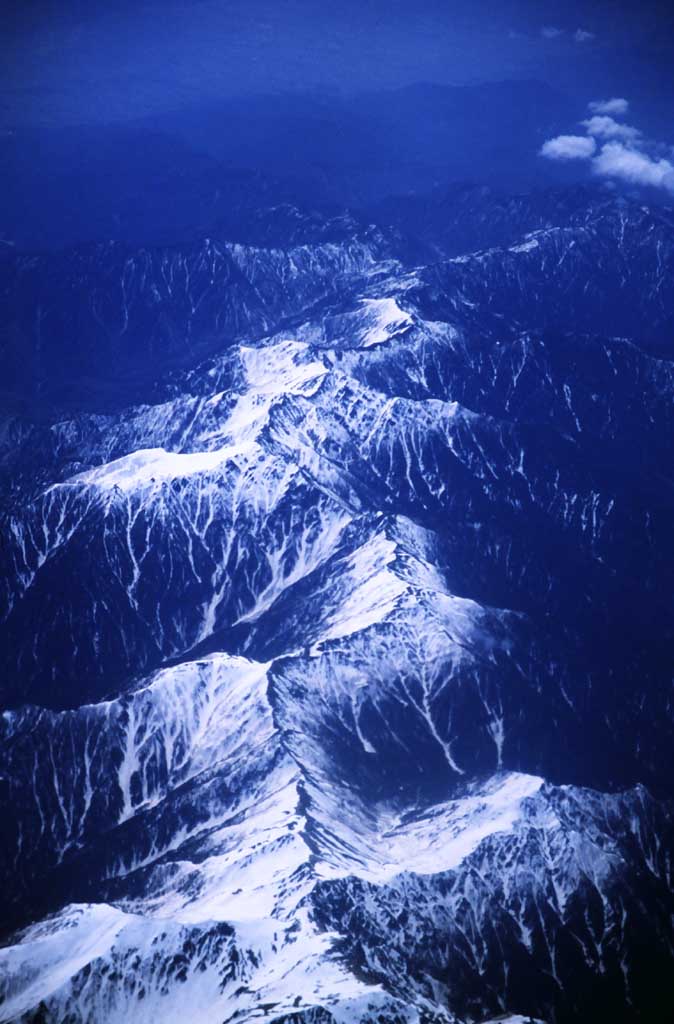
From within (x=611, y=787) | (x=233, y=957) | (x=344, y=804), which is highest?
(x=233, y=957)

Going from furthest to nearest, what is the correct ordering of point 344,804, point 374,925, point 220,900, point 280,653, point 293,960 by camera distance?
1. point 280,653
2. point 344,804
3. point 220,900
4. point 374,925
5. point 293,960

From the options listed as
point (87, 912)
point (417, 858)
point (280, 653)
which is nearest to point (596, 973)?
point (417, 858)

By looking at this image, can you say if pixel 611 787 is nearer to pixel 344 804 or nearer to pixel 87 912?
pixel 344 804

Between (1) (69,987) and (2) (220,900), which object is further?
(2) (220,900)

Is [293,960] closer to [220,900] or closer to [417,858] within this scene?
[220,900]

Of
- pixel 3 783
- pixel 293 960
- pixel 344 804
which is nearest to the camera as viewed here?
pixel 293 960

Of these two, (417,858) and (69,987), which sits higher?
(69,987)

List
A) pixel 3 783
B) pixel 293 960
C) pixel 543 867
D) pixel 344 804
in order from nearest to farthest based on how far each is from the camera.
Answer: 1. pixel 293 960
2. pixel 543 867
3. pixel 344 804
4. pixel 3 783

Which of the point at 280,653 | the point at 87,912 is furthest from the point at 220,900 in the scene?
the point at 280,653

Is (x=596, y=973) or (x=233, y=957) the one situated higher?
(x=233, y=957)

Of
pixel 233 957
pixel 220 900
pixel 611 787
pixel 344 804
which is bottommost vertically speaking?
pixel 611 787
